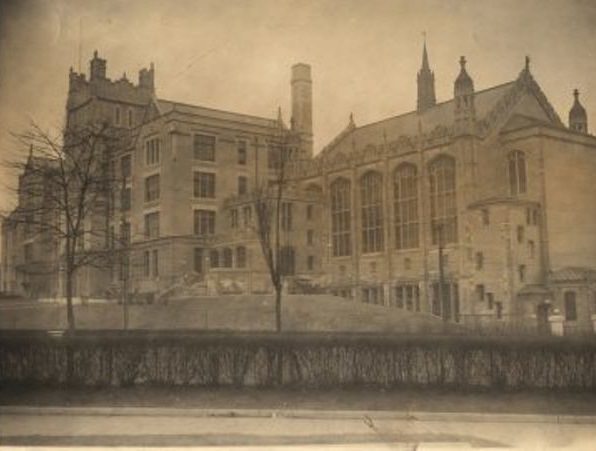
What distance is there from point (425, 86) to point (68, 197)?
12.7 ft

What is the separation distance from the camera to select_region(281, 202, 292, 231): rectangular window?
719 centimetres

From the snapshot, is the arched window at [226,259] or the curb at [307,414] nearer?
the curb at [307,414]

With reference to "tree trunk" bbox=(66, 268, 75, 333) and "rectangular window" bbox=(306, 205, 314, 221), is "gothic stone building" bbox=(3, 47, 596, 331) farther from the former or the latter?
"tree trunk" bbox=(66, 268, 75, 333)

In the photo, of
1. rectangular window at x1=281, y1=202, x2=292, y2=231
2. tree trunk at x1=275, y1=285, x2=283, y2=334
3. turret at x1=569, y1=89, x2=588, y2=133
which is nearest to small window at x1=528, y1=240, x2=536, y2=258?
turret at x1=569, y1=89, x2=588, y2=133

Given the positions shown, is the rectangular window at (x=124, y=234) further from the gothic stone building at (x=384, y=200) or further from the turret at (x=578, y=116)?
the turret at (x=578, y=116)

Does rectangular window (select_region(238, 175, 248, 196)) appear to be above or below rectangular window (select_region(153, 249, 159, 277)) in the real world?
above

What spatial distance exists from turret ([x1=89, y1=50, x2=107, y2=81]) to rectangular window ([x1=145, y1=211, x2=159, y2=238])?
5.12ft

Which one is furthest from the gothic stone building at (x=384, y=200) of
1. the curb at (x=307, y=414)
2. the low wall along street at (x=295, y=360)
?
the curb at (x=307, y=414)

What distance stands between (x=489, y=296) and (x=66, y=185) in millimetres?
4557

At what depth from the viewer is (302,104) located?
720cm

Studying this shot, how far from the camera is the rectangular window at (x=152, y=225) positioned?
751cm

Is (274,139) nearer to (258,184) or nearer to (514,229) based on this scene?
(258,184)

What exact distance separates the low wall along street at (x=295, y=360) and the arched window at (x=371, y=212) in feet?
4.59

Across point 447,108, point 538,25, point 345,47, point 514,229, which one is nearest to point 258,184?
point 345,47
